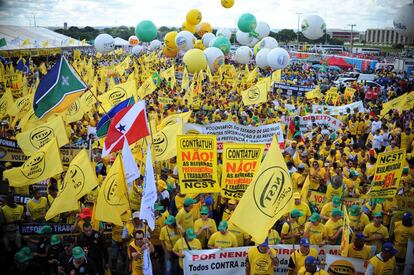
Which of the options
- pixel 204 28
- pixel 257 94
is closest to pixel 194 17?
pixel 204 28

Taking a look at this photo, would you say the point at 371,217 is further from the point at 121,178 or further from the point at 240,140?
the point at 121,178

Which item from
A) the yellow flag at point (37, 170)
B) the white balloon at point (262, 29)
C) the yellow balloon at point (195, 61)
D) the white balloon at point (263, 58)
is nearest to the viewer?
the yellow flag at point (37, 170)

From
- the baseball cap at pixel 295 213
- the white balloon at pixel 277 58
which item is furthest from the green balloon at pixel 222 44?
the baseball cap at pixel 295 213

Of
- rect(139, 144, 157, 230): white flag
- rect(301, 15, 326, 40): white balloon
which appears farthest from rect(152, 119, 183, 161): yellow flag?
rect(301, 15, 326, 40): white balloon

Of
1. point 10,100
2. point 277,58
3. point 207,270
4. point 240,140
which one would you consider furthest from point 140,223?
point 277,58

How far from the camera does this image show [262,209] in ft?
18.4

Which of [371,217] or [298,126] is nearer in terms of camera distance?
[371,217]

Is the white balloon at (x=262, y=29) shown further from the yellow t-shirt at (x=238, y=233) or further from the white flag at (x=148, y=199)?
the white flag at (x=148, y=199)

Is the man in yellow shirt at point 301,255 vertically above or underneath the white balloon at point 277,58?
underneath

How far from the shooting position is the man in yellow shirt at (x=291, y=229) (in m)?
6.73

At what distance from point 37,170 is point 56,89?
68.8 inches

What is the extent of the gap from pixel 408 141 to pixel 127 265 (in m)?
9.17

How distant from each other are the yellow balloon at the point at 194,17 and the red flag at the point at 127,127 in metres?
30.5

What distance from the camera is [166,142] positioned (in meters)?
9.23
